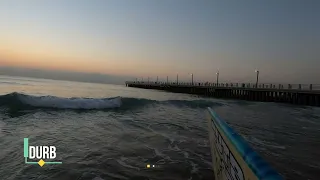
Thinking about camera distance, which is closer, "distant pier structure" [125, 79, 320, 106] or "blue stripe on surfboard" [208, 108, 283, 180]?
"blue stripe on surfboard" [208, 108, 283, 180]

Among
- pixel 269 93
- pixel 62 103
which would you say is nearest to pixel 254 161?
pixel 62 103

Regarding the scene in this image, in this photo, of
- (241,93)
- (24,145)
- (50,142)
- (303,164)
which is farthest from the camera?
(241,93)

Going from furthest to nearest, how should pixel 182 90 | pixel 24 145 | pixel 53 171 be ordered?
pixel 182 90
pixel 24 145
pixel 53 171

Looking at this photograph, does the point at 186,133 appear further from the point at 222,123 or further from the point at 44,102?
the point at 44,102

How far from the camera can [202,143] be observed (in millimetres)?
8547

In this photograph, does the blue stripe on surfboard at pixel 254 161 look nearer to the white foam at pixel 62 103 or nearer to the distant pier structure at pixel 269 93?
the white foam at pixel 62 103

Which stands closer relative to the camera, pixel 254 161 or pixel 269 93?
pixel 254 161

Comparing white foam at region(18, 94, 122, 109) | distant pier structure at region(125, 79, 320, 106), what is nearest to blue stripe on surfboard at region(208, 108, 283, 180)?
white foam at region(18, 94, 122, 109)

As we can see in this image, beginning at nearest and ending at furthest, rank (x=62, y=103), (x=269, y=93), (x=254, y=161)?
(x=254, y=161)
(x=62, y=103)
(x=269, y=93)

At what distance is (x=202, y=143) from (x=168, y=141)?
1256 mm

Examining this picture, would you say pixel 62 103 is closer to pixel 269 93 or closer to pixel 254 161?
pixel 254 161

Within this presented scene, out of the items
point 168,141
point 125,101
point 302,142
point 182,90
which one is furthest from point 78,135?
point 182,90

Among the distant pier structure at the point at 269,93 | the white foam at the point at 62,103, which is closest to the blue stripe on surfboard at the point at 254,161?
the white foam at the point at 62,103

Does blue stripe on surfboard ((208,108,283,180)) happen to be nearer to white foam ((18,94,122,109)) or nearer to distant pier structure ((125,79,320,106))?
white foam ((18,94,122,109))
